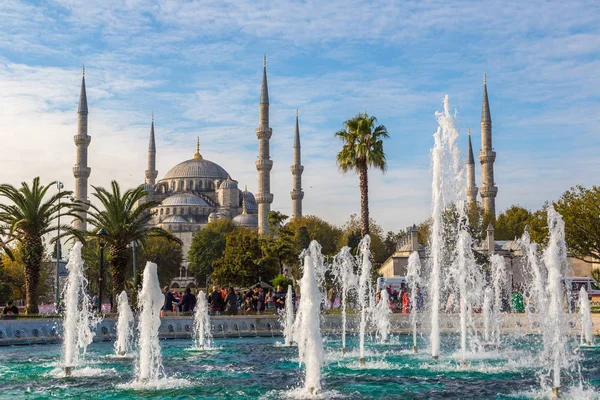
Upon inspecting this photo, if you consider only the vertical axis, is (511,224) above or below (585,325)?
above

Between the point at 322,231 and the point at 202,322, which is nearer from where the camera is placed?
the point at 202,322

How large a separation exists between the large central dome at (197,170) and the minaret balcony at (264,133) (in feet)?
127

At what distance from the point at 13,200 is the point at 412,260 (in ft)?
34.4

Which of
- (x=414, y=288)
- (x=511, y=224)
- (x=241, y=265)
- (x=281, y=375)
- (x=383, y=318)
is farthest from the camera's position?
(x=511, y=224)

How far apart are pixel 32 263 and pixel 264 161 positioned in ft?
132

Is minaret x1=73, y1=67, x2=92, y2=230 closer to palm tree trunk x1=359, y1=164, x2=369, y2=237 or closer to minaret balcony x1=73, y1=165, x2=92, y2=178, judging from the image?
minaret balcony x1=73, y1=165, x2=92, y2=178

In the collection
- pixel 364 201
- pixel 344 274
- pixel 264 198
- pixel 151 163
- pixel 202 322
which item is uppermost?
pixel 151 163

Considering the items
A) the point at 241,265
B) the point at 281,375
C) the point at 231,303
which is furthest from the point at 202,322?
the point at 241,265

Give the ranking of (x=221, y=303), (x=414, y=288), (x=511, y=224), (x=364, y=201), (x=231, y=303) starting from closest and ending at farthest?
(x=414, y=288), (x=221, y=303), (x=231, y=303), (x=364, y=201), (x=511, y=224)

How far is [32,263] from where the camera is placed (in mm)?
21219

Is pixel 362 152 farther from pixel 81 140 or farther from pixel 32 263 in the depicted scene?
pixel 81 140

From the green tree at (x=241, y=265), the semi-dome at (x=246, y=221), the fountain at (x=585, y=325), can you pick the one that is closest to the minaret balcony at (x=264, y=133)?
the green tree at (x=241, y=265)

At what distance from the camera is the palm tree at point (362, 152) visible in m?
26.2

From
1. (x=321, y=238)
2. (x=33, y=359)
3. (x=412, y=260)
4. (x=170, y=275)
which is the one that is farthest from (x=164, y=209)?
(x=33, y=359)
